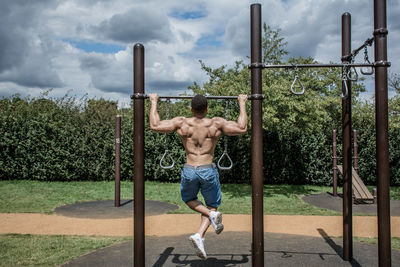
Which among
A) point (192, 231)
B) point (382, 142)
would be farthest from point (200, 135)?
point (192, 231)

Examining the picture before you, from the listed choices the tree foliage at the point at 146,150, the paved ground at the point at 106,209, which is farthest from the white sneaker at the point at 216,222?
the tree foliage at the point at 146,150

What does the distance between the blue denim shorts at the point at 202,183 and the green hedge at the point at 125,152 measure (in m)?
8.31

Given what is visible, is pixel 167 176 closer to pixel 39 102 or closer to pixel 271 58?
pixel 271 58

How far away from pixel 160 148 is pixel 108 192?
8.70 ft

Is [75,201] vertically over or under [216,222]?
under

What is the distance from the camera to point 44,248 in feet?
17.4

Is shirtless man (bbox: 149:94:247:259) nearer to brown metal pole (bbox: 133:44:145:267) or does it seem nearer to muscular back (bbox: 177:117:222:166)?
muscular back (bbox: 177:117:222:166)

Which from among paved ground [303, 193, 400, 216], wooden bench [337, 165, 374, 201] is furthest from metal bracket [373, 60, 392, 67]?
wooden bench [337, 165, 374, 201]

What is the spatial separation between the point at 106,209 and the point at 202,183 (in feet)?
16.1

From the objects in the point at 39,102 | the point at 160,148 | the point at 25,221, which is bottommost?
the point at 25,221

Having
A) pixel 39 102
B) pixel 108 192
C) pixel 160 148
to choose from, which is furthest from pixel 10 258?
pixel 39 102

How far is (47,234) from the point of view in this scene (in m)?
6.20

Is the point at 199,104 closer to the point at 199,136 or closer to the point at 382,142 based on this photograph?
the point at 199,136

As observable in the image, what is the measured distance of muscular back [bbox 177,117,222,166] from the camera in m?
4.00
